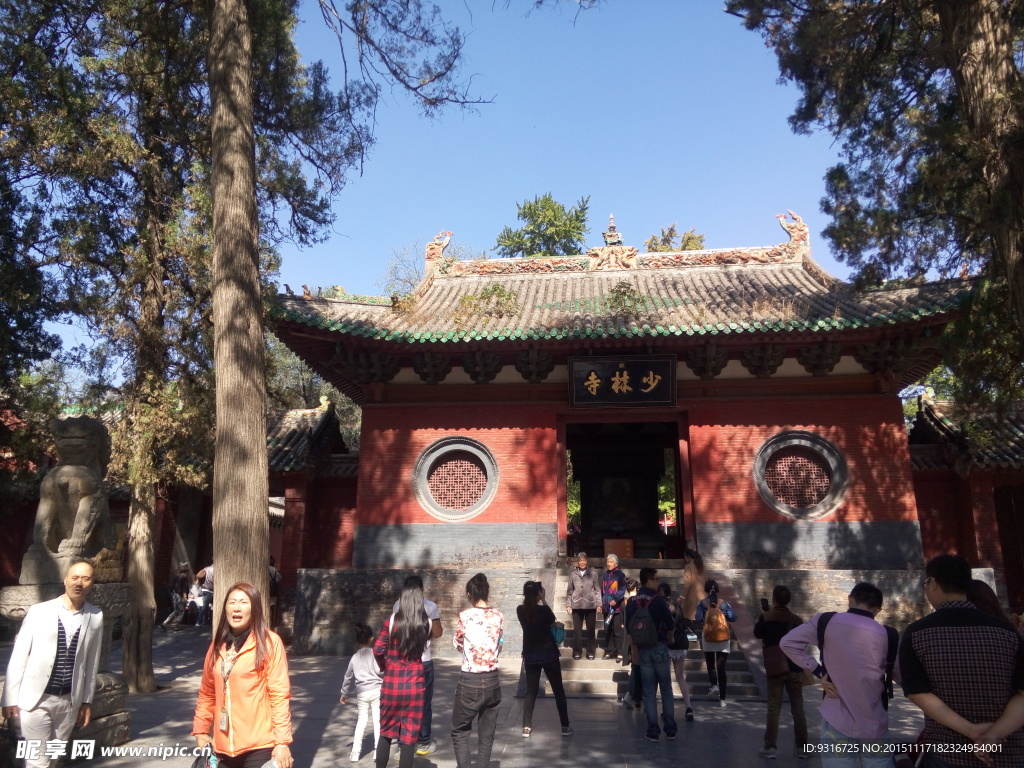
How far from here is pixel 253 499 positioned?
4.66 metres

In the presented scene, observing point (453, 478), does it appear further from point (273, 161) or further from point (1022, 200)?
point (1022, 200)

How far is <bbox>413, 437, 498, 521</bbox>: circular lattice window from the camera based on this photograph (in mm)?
11094

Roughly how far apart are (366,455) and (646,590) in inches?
256

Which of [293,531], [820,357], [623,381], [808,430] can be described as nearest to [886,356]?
[820,357]

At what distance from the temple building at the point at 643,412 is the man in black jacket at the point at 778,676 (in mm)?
4743

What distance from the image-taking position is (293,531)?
12688mm

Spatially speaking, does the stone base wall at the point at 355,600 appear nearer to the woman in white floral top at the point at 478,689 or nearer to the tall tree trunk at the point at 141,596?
the tall tree trunk at the point at 141,596

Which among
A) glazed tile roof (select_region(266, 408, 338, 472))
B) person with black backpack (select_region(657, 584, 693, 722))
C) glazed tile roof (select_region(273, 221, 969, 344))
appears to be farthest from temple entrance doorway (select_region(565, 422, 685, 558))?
person with black backpack (select_region(657, 584, 693, 722))

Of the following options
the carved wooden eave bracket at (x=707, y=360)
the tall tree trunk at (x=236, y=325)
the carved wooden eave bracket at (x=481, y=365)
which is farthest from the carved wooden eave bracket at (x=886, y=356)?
the tall tree trunk at (x=236, y=325)

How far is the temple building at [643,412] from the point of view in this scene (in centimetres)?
1016

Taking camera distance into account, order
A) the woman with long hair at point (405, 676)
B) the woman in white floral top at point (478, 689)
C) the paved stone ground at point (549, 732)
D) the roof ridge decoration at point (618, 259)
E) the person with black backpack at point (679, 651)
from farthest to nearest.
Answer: the roof ridge decoration at point (618, 259) < the person with black backpack at point (679, 651) < the paved stone ground at point (549, 732) < the woman in white floral top at point (478, 689) < the woman with long hair at point (405, 676)

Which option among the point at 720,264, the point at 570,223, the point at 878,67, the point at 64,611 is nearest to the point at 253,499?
the point at 64,611

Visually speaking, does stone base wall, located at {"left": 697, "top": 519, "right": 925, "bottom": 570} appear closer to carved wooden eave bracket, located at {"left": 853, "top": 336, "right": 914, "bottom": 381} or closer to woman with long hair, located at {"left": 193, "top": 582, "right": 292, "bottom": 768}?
carved wooden eave bracket, located at {"left": 853, "top": 336, "right": 914, "bottom": 381}

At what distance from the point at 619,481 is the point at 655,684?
10.0 meters
